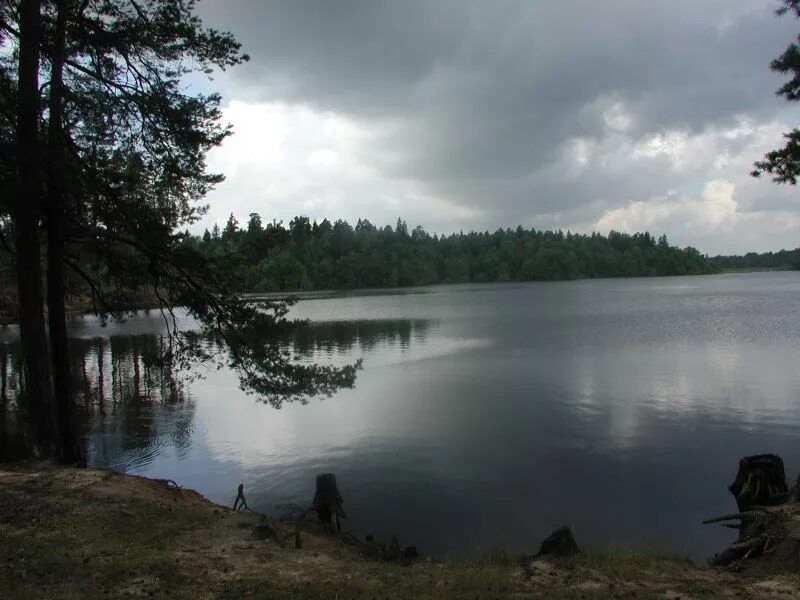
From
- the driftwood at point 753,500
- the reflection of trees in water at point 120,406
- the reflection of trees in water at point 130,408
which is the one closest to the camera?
the driftwood at point 753,500

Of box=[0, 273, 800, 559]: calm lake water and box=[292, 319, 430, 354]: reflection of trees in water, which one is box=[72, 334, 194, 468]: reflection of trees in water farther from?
box=[292, 319, 430, 354]: reflection of trees in water

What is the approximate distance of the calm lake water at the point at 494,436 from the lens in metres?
10.6

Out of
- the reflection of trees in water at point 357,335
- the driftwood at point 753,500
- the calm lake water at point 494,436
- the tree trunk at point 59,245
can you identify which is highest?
the tree trunk at point 59,245

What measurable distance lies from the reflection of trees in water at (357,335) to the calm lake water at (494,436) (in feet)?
9.07

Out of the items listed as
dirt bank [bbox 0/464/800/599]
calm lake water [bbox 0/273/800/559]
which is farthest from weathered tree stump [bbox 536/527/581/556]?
calm lake water [bbox 0/273/800/559]

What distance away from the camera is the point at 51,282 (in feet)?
32.7

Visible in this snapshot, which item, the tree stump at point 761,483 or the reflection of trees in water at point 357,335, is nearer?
the tree stump at point 761,483

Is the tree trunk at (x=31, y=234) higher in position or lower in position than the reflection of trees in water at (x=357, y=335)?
higher

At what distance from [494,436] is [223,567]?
1090 cm

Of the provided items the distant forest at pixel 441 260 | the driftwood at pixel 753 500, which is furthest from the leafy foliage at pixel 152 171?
the distant forest at pixel 441 260

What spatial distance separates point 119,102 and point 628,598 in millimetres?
10128

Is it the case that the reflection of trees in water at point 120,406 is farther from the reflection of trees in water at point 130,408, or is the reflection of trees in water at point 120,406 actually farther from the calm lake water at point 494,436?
the calm lake water at point 494,436

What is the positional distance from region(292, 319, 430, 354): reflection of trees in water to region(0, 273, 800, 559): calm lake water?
2.77 meters

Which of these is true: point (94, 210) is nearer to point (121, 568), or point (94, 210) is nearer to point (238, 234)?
point (238, 234)
